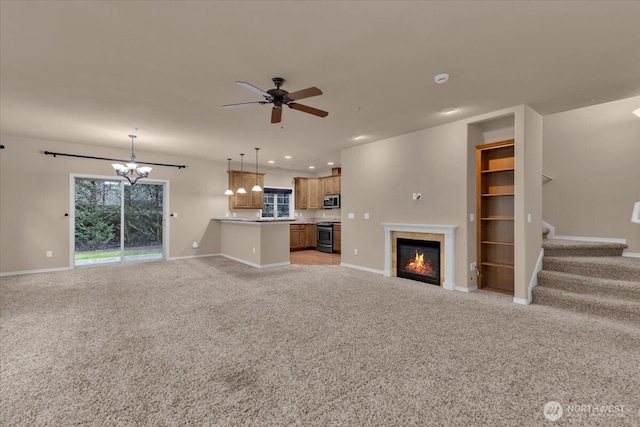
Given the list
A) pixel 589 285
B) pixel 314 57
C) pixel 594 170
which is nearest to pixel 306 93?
pixel 314 57

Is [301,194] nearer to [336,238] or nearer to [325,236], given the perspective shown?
[325,236]

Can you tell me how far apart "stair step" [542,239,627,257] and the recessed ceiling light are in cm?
316

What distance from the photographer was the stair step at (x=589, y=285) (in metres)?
3.49

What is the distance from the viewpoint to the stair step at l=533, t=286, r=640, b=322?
3.29 m

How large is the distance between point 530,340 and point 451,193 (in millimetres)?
2498

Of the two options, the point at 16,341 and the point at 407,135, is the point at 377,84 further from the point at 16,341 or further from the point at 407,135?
the point at 16,341

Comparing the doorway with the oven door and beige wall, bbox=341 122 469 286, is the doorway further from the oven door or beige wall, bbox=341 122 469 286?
beige wall, bbox=341 122 469 286

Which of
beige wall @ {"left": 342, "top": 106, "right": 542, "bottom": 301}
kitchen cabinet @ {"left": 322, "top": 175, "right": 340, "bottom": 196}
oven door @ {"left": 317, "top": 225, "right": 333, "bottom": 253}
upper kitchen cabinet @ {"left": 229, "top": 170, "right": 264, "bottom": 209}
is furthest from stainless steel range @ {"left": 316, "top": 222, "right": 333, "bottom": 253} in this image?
beige wall @ {"left": 342, "top": 106, "right": 542, "bottom": 301}

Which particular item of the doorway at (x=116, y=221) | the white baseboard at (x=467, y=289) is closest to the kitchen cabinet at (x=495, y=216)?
the white baseboard at (x=467, y=289)

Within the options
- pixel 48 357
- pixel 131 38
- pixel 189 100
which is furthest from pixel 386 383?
pixel 189 100

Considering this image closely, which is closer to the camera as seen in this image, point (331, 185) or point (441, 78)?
point (441, 78)

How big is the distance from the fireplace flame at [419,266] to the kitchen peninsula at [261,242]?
9.35 ft

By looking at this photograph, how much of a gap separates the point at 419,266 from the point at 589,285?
7.37ft

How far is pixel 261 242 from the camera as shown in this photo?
6352mm
